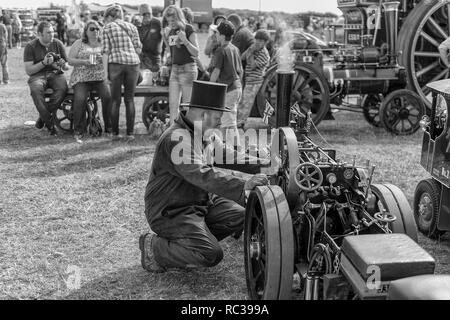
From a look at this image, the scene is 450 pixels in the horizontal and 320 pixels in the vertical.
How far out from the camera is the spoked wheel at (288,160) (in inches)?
123

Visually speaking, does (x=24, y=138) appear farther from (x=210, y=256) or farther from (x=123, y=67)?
(x=210, y=256)

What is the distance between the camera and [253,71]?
8.20 m

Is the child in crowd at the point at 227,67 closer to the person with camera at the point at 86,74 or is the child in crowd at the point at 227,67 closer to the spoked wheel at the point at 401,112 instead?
the person with camera at the point at 86,74

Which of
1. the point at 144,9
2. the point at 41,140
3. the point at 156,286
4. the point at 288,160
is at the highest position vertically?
the point at 144,9

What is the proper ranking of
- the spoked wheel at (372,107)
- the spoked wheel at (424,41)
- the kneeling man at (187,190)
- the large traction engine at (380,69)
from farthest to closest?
the spoked wheel at (372,107), the spoked wheel at (424,41), the large traction engine at (380,69), the kneeling man at (187,190)

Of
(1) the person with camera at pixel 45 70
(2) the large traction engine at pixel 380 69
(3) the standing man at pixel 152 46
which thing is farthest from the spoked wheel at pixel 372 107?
(1) the person with camera at pixel 45 70

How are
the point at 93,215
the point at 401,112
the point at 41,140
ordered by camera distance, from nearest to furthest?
1. the point at 93,215
2. the point at 41,140
3. the point at 401,112

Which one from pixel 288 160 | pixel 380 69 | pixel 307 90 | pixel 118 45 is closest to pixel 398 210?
pixel 288 160

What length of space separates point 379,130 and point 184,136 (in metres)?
5.86

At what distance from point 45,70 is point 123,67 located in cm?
133

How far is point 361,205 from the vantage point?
3.16 meters

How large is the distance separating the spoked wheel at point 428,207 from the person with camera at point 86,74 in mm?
4474
